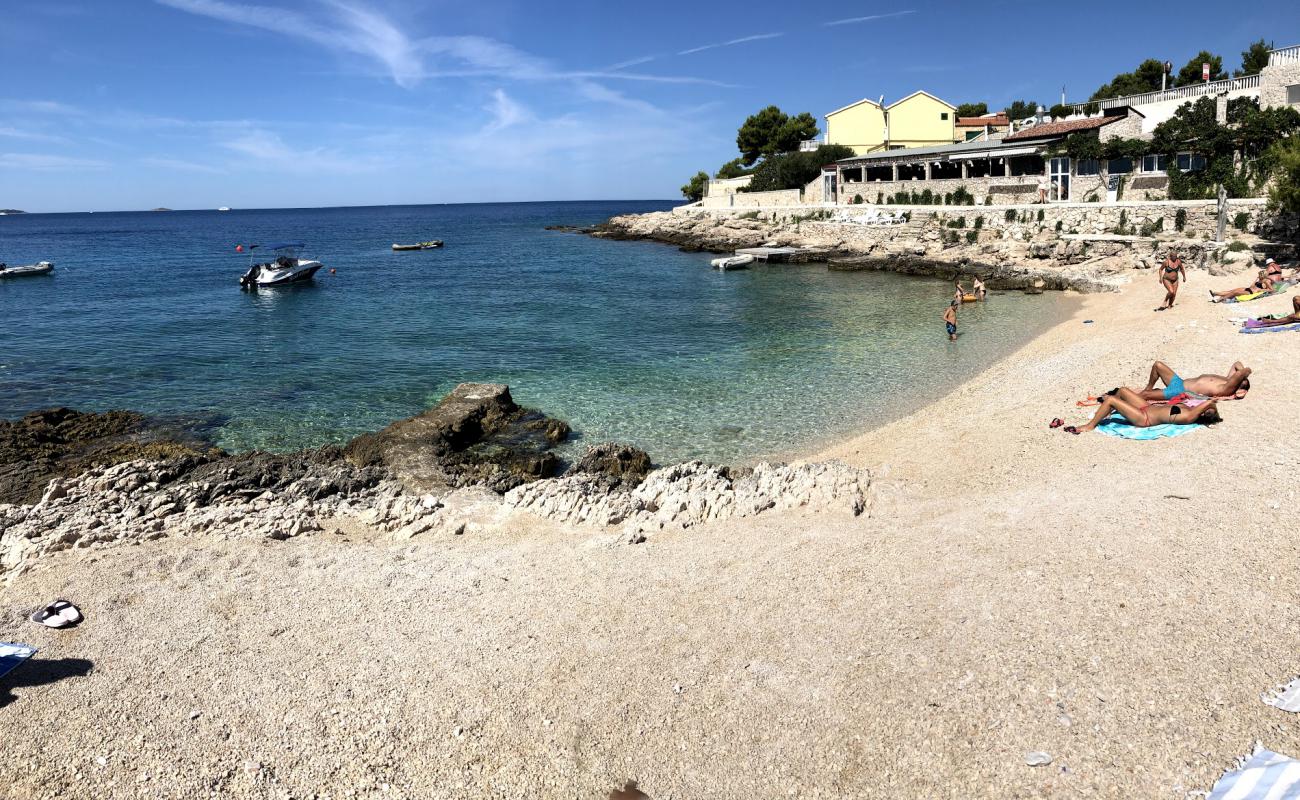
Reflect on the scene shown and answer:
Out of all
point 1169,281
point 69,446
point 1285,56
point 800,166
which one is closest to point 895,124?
point 800,166

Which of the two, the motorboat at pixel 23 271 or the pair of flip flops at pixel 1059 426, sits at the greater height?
the motorboat at pixel 23 271

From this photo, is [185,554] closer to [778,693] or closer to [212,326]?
[778,693]

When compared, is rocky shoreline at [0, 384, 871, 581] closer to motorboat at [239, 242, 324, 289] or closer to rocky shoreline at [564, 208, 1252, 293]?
rocky shoreline at [564, 208, 1252, 293]

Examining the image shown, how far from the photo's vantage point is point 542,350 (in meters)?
26.8

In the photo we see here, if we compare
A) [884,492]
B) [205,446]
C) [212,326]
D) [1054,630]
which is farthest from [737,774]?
[212,326]

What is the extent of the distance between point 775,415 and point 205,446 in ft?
41.4

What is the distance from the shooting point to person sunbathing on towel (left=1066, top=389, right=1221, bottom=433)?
40.6 ft

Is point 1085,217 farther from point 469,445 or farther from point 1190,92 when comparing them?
point 469,445

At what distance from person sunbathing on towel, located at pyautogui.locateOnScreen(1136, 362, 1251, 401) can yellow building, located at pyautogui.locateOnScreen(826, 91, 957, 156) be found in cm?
6176

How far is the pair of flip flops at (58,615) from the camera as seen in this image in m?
8.09

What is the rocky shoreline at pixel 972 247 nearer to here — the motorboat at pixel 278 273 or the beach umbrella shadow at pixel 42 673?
the motorboat at pixel 278 273

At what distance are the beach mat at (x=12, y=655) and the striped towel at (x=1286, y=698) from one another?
10.5 m

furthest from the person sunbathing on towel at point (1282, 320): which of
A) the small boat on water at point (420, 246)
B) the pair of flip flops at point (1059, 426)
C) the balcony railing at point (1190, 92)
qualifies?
the small boat on water at point (420, 246)

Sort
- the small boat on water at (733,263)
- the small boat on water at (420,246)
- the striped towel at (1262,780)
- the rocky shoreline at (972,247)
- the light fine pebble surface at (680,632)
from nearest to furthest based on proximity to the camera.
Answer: the striped towel at (1262,780)
the light fine pebble surface at (680,632)
the rocky shoreline at (972,247)
the small boat on water at (733,263)
the small boat on water at (420,246)
